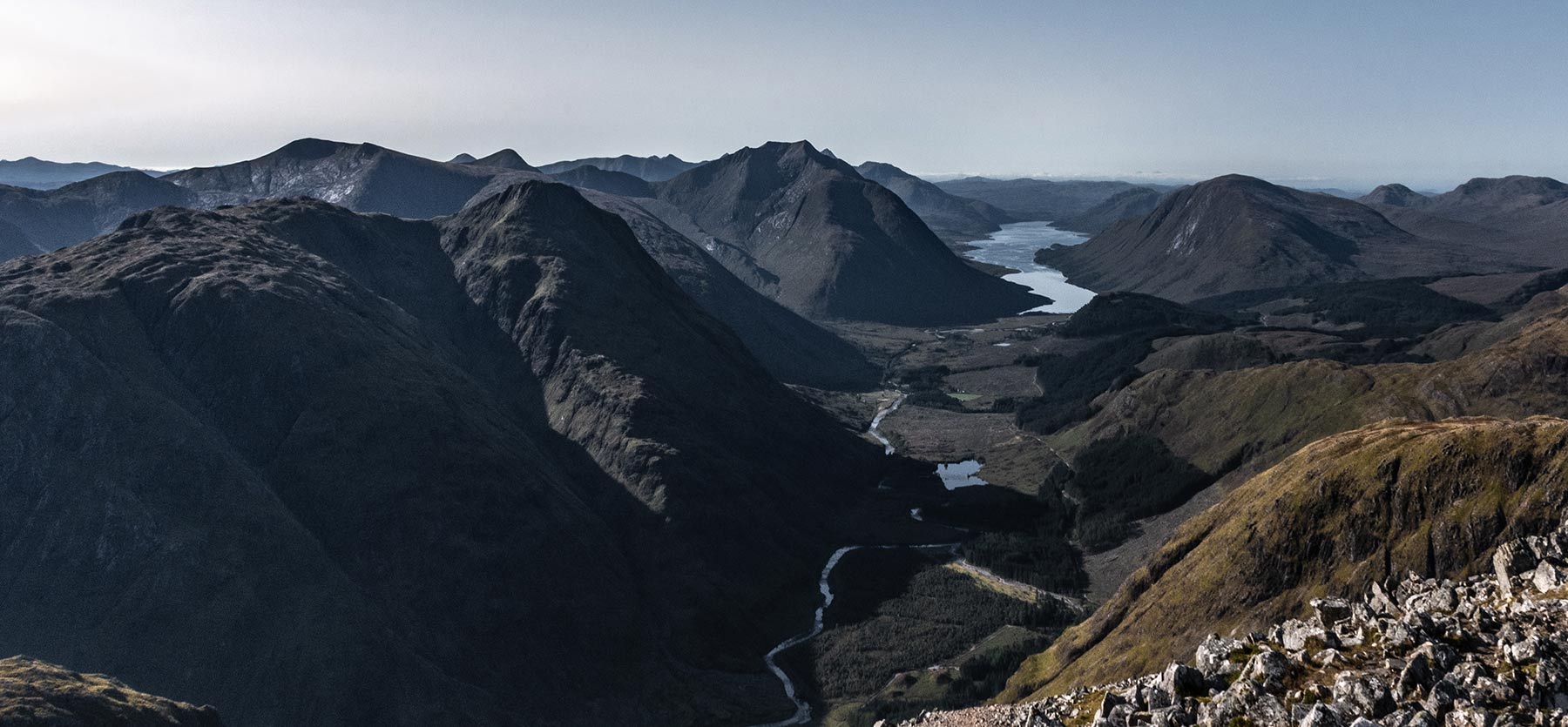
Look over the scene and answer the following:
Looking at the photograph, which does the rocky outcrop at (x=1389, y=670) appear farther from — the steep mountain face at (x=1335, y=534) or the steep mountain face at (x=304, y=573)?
the steep mountain face at (x=304, y=573)

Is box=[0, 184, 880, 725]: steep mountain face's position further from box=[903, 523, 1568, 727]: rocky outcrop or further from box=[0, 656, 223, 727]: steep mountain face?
box=[903, 523, 1568, 727]: rocky outcrop

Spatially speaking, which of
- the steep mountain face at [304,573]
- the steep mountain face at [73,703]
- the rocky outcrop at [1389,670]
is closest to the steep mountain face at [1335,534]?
the steep mountain face at [304,573]

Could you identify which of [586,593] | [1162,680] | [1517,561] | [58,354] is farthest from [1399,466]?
[58,354]

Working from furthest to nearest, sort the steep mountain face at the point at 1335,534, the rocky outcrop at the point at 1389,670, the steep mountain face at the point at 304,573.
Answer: the steep mountain face at the point at 304,573 → the steep mountain face at the point at 1335,534 → the rocky outcrop at the point at 1389,670

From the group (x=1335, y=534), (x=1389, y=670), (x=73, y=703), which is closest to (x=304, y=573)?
(x=73, y=703)

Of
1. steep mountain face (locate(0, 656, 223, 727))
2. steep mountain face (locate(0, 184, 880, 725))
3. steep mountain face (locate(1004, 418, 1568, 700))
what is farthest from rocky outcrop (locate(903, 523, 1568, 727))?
steep mountain face (locate(0, 184, 880, 725))
